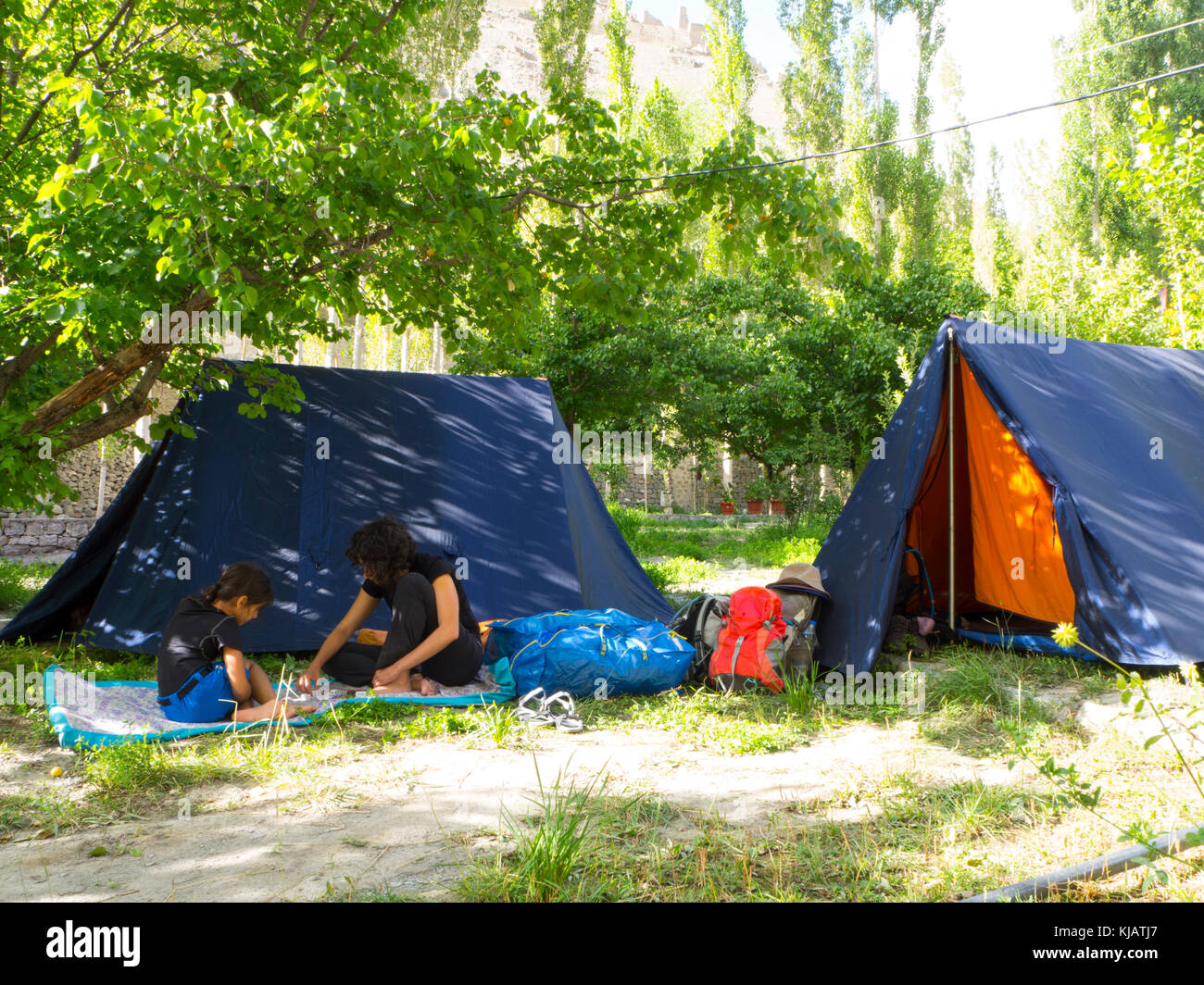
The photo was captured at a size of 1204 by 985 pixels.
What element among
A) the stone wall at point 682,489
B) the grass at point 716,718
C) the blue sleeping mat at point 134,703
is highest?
the stone wall at point 682,489

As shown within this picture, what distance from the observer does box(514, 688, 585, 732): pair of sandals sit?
3920mm

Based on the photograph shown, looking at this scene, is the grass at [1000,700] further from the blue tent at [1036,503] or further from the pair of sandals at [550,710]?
the pair of sandals at [550,710]

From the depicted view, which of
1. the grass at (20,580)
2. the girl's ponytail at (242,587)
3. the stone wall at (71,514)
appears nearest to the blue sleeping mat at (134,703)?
the girl's ponytail at (242,587)

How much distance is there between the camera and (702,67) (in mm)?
82250

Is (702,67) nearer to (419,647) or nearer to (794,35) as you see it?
(794,35)

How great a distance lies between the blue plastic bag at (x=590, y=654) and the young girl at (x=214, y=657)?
1.04 m

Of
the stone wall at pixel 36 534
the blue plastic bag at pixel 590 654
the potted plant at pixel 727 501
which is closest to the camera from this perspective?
the blue plastic bag at pixel 590 654

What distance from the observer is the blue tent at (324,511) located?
5172 millimetres

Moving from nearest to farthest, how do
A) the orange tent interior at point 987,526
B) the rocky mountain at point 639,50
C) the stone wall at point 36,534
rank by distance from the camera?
the orange tent interior at point 987,526
the stone wall at point 36,534
the rocky mountain at point 639,50

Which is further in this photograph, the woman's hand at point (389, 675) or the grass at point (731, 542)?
the grass at point (731, 542)

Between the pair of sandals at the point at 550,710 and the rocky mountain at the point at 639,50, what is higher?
the rocky mountain at the point at 639,50

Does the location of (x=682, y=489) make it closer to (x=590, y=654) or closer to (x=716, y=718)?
(x=590, y=654)
